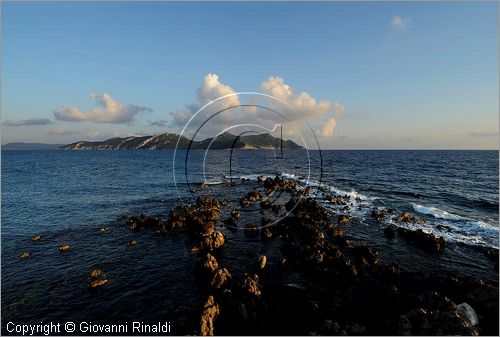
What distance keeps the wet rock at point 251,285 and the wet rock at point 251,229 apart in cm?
1242

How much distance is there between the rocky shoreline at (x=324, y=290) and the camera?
16672mm

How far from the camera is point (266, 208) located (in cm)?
4738

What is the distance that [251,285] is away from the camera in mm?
20438

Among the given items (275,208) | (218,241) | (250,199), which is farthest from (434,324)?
(250,199)

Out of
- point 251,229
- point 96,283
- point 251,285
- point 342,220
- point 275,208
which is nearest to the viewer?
point 251,285

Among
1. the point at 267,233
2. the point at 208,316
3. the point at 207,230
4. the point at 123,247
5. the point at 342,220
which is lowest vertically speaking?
the point at 123,247

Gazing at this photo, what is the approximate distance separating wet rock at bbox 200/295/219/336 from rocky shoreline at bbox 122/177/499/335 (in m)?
0.06

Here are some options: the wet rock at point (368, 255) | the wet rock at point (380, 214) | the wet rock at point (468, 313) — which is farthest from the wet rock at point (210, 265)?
the wet rock at point (380, 214)

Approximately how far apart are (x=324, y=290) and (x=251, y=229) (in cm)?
1563

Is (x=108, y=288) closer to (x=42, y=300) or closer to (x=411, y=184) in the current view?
(x=42, y=300)

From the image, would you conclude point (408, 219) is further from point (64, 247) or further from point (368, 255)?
point (64, 247)

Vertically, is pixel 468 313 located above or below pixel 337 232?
below

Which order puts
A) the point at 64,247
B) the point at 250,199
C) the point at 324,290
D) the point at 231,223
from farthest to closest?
Answer: the point at 250,199 → the point at 231,223 → the point at 64,247 → the point at 324,290

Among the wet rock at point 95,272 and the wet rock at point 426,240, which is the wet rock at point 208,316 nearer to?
Answer: the wet rock at point 95,272
